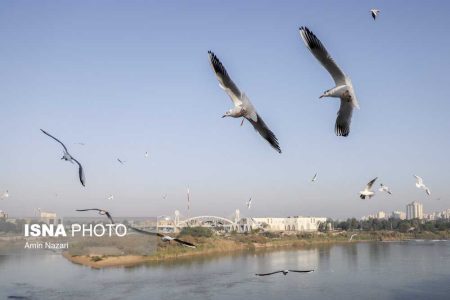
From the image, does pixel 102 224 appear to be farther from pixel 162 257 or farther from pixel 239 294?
pixel 239 294

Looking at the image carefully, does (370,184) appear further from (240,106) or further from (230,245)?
(230,245)

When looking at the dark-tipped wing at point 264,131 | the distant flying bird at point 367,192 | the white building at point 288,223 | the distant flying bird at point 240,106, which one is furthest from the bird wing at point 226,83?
the white building at point 288,223

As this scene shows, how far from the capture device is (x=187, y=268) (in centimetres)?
1905

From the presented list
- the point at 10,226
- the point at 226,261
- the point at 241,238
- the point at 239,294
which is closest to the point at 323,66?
the point at 239,294

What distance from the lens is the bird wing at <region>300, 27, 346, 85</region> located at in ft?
8.43

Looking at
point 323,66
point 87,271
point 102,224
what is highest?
point 323,66

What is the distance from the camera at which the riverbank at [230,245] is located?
2232 centimetres

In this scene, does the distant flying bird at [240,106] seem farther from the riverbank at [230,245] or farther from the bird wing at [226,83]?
the riverbank at [230,245]

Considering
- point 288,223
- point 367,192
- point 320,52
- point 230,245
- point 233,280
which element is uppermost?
point 320,52

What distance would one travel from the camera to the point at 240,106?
9.09 feet

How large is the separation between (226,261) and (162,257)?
3.11 m

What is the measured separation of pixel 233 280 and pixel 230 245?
1537cm

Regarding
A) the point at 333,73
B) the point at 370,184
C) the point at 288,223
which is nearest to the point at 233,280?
the point at 370,184

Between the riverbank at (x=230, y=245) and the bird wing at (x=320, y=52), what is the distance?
19.5m
